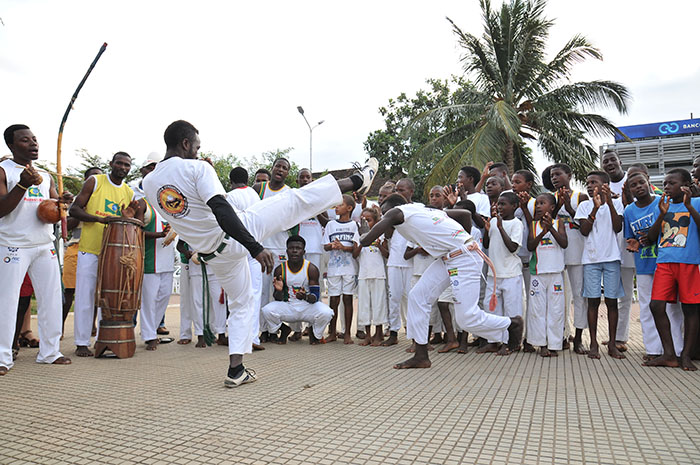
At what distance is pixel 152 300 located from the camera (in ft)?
22.4

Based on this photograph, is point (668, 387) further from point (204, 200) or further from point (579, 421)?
point (204, 200)

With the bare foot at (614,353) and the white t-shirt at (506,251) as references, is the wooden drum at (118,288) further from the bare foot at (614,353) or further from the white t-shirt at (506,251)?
the bare foot at (614,353)

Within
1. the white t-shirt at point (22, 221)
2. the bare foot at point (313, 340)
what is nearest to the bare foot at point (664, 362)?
the bare foot at point (313, 340)

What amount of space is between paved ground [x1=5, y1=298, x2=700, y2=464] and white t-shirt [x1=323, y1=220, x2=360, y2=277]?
1997mm

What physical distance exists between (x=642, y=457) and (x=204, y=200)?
3250 millimetres

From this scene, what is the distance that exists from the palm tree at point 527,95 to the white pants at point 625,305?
11887 mm

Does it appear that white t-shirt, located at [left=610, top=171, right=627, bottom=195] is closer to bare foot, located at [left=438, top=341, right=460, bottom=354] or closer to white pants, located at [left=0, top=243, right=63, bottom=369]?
bare foot, located at [left=438, top=341, right=460, bottom=354]

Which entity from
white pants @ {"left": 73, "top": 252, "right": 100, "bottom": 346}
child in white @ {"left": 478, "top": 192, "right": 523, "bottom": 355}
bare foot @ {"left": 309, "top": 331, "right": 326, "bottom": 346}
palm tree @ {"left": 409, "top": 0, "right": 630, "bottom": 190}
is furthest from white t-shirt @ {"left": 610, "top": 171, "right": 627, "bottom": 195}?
palm tree @ {"left": 409, "top": 0, "right": 630, "bottom": 190}

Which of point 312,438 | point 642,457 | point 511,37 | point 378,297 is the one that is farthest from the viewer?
point 511,37

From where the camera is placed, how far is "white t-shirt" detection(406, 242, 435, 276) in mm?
6758

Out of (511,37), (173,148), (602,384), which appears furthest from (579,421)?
(511,37)

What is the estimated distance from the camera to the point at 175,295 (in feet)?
56.0

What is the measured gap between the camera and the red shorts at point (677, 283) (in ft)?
16.8

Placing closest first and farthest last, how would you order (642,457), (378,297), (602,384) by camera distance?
1. (642,457)
2. (602,384)
3. (378,297)
